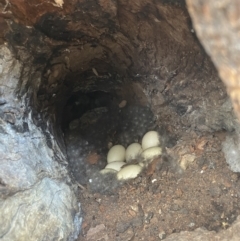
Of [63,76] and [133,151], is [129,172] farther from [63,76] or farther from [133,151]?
[63,76]

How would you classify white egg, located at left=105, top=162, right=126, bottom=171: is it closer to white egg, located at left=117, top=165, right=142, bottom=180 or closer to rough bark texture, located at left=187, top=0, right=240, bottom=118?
white egg, located at left=117, top=165, right=142, bottom=180

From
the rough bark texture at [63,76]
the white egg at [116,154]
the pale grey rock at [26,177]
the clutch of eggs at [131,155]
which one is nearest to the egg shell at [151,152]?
the clutch of eggs at [131,155]

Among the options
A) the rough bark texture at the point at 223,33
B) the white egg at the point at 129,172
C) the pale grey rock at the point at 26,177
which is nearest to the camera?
the rough bark texture at the point at 223,33

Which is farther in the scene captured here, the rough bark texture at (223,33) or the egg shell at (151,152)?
the egg shell at (151,152)

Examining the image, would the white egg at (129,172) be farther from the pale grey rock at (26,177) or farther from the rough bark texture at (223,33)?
the rough bark texture at (223,33)

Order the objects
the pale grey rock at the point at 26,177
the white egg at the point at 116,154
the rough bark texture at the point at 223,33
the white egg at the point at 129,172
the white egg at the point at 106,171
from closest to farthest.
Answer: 1. the rough bark texture at the point at 223,33
2. the pale grey rock at the point at 26,177
3. the white egg at the point at 129,172
4. the white egg at the point at 106,171
5. the white egg at the point at 116,154

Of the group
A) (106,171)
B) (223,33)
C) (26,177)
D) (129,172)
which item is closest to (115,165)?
(106,171)

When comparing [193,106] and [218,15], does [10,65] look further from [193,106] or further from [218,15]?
[218,15]
